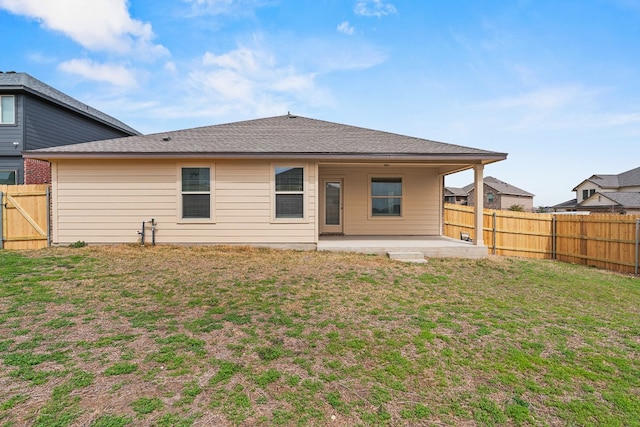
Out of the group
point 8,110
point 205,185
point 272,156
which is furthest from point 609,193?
point 8,110

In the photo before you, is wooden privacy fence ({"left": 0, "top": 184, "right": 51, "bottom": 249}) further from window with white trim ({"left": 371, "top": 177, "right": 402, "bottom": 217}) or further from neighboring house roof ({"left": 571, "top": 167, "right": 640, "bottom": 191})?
neighboring house roof ({"left": 571, "top": 167, "right": 640, "bottom": 191})

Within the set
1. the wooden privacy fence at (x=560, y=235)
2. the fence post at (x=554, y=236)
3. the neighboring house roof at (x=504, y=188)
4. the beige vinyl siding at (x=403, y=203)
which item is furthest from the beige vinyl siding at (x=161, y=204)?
the neighboring house roof at (x=504, y=188)

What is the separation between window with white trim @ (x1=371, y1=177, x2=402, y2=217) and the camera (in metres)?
11.1

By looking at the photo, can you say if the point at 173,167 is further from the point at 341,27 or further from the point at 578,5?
the point at 578,5

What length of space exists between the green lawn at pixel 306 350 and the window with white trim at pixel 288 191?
2814mm

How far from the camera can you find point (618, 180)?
33.8 metres

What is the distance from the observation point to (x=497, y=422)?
2.38 m

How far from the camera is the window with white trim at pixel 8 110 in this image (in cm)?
1165

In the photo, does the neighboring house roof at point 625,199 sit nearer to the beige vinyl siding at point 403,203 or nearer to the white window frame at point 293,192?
the beige vinyl siding at point 403,203

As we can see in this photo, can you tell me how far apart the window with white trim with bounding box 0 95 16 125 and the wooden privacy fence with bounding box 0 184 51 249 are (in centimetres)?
492

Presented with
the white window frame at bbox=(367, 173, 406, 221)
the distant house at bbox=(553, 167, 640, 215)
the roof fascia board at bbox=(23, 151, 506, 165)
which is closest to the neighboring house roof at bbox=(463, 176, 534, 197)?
the distant house at bbox=(553, 167, 640, 215)

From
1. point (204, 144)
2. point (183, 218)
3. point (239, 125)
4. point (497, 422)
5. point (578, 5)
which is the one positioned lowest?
point (497, 422)

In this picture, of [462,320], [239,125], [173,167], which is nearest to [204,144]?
[173,167]

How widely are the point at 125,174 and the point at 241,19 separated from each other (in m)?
6.74
